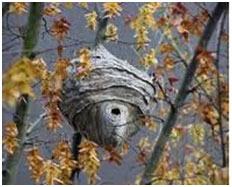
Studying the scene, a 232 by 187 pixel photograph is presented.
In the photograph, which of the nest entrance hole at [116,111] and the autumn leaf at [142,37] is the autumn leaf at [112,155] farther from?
the autumn leaf at [142,37]

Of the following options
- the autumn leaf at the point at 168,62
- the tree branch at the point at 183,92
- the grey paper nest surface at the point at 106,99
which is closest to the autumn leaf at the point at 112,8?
the grey paper nest surface at the point at 106,99

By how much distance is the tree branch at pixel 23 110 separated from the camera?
5.27 ft

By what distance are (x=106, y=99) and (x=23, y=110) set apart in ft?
0.95

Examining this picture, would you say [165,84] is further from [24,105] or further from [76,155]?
[24,105]

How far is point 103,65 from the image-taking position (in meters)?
1.89

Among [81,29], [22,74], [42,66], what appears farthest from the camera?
[81,29]

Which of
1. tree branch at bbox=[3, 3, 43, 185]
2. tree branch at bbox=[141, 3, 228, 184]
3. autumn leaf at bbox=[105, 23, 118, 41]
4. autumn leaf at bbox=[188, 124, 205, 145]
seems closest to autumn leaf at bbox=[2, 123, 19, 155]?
tree branch at bbox=[3, 3, 43, 185]

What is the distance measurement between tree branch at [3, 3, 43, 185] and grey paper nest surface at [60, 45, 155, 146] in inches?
8.1

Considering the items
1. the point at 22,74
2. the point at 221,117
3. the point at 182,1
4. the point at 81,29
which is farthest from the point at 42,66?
the point at 81,29

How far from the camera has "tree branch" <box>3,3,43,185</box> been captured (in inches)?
63.3

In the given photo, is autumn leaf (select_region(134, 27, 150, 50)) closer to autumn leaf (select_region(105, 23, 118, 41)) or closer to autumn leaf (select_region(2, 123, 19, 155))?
autumn leaf (select_region(105, 23, 118, 41))

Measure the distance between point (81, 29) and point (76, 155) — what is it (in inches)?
28.1

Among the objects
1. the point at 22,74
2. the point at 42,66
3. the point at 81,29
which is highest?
the point at 81,29

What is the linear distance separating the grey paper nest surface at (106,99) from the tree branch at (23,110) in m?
0.21
